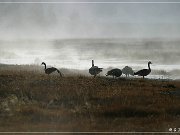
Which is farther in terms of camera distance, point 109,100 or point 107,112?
point 109,100

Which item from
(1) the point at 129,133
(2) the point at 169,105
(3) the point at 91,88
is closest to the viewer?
(1) the point at 129,133

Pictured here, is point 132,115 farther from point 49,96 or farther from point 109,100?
point 49,96

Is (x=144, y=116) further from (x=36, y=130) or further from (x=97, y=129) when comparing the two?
(x=36, y=130)

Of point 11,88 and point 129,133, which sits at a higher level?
point 11,88

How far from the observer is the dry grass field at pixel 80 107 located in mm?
20047

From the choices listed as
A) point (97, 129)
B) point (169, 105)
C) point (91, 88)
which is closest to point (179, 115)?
point (169, 105)

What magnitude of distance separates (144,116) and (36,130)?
Result: 631cm

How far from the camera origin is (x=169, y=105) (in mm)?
24094

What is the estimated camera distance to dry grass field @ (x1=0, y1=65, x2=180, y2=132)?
789 inches

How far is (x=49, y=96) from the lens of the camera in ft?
83.0

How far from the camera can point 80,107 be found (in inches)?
909

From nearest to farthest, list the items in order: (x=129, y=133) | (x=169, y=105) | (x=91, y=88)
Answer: (x=129, y=133), (x=169, y=105), (x=91, y=88)

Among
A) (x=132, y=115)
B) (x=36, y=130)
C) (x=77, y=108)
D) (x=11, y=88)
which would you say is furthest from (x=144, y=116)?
(x=11, y=88)

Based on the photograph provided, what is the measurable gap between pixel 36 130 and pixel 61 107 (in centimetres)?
437
